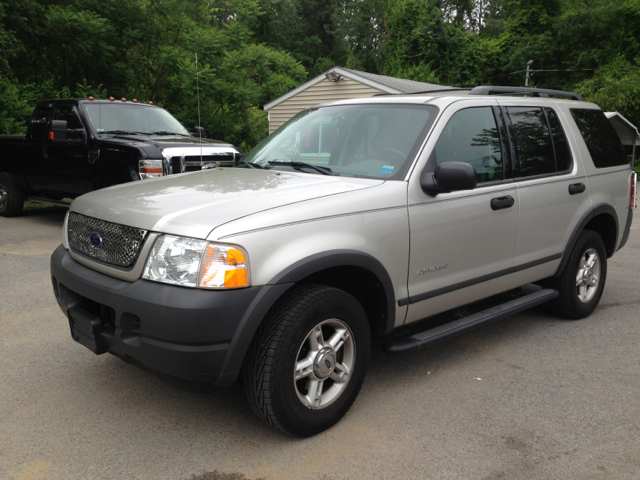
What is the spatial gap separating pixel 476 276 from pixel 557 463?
135cm

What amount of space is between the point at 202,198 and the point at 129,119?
6.60 m

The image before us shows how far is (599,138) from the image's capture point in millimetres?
5199

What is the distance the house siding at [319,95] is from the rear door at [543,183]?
15804 mm

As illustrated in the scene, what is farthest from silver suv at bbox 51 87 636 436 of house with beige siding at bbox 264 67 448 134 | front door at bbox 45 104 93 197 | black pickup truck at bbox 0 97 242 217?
house with beige siding at bbox 264 67 448 134

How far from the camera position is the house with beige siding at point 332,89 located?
20531 mm

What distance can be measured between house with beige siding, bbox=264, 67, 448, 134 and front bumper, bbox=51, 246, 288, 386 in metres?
17.8

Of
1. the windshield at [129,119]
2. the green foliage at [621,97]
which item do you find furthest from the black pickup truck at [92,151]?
the green foliage at [621,97]

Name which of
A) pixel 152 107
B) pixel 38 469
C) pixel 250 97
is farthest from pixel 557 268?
pixel 250 97

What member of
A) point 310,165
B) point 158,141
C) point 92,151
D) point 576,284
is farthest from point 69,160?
point 576,284

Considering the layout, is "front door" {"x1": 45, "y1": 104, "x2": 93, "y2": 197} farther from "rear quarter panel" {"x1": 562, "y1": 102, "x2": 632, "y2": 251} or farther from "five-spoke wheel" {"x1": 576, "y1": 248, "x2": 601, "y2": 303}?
"five-spoke wheel" {"x1": 576, "y1": 248, "x2": 601, "y2": 303}

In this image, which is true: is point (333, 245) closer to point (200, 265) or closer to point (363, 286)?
point (363, 286)

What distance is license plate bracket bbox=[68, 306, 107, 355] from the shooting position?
297 centimetres

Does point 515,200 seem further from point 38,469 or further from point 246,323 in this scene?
point 38,469

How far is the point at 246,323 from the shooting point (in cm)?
271
